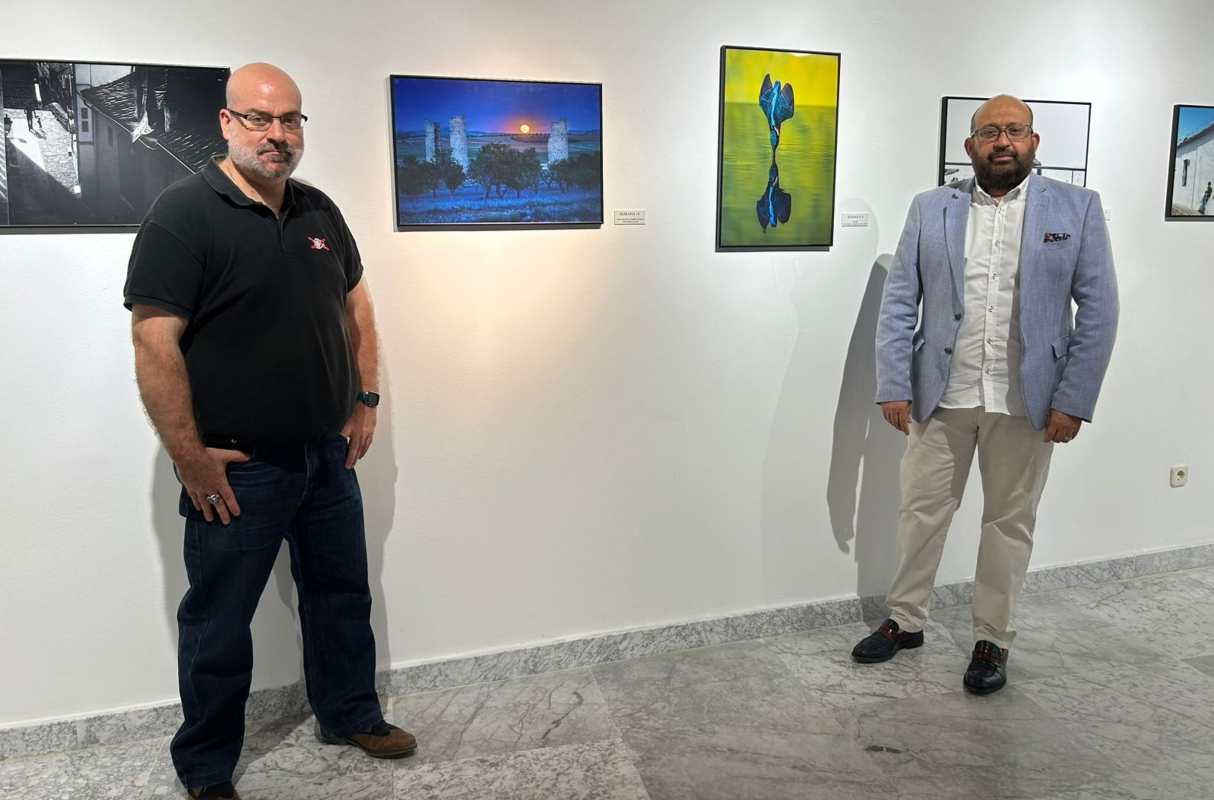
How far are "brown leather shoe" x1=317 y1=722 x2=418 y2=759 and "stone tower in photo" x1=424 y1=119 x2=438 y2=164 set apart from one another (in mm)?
1555

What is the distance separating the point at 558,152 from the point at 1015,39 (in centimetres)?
168

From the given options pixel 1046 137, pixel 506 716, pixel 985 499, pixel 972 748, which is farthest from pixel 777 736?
pixel 1046 137

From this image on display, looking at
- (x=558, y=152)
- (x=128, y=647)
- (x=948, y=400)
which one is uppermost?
(x=558, y=152)

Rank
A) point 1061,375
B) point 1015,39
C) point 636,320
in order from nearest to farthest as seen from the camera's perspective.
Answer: point 1061,375 → point 636,320 → point 1015,39

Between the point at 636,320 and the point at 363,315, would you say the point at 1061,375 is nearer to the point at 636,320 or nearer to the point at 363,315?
the point at 636,320

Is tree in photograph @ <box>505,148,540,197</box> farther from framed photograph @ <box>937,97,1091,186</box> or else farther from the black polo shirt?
framed photograph @ <box>937,97,1091,186</box>

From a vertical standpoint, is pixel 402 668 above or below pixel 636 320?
below

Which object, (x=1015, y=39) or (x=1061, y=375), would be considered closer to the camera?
(x=1061, y=375)

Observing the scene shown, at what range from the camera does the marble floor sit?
2404 millimetres

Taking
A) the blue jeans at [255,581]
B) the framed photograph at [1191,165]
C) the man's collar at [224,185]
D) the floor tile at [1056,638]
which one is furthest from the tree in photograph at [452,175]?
the framed photograph at [1191,165]

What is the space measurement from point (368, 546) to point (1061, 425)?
204 centimetres

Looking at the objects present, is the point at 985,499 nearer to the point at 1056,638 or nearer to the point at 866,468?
the point at 866,468

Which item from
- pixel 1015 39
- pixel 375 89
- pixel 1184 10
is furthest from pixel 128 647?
pixel 1184 10

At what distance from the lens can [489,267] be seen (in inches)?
111
